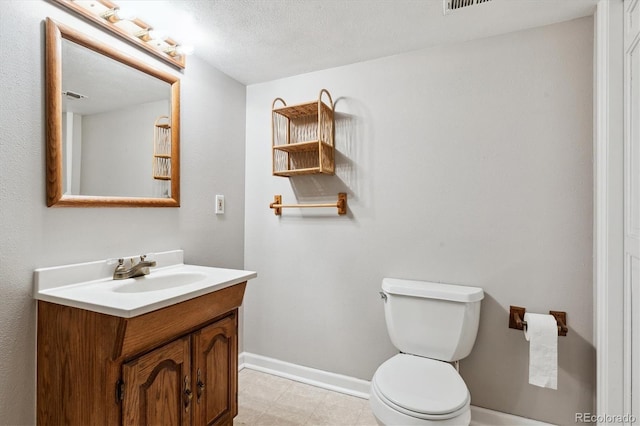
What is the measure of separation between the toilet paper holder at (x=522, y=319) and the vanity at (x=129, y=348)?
54.9 inches

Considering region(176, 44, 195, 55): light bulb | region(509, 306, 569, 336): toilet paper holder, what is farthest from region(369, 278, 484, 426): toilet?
region(176, 44, 195, 55): light bulb

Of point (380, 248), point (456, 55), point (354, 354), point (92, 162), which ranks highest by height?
point (456, 55)

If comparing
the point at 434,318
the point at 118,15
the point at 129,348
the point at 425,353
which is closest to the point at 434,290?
the point at 434,318

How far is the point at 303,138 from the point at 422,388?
1578mm

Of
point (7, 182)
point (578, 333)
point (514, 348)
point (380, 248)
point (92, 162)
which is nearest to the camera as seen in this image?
point (7, 182)

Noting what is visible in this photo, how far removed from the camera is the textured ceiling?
57.6 inches

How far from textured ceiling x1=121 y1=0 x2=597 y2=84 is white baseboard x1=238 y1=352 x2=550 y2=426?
202 centimetres

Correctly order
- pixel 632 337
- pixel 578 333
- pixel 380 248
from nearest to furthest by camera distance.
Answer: pixel 632 337
pixel 578 333
pixel 380 248

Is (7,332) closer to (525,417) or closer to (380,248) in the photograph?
(380,248)

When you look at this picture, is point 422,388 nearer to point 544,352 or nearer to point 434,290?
point 434,290

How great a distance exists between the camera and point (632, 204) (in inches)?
49.1

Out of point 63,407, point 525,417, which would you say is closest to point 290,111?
point 63,407

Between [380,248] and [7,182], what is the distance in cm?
173

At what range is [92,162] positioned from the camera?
4.60 feet
